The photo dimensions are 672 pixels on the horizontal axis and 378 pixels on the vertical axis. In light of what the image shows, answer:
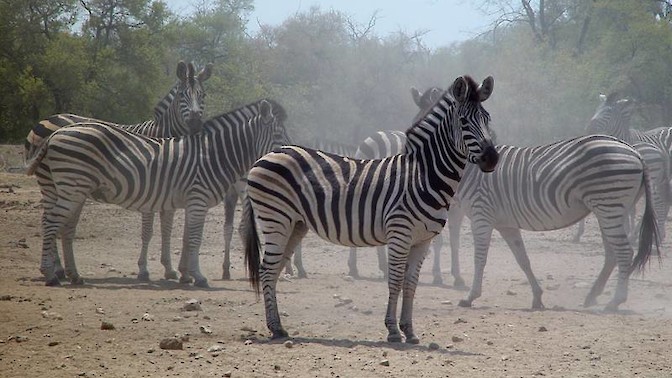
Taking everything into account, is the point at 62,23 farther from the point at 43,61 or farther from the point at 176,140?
the point at 176,140

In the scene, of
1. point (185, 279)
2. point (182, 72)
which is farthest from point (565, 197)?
point (182, 72)

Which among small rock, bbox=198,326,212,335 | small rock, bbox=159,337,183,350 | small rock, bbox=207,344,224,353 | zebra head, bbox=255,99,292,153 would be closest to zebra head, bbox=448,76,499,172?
small rock, bbox=207,344,224,353

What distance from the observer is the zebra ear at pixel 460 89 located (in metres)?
7.35

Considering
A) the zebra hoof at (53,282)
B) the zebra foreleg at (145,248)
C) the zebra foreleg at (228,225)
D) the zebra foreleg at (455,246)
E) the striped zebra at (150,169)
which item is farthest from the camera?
the zebra foreleg at (455,246)

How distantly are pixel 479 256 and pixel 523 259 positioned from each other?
524 millimetres

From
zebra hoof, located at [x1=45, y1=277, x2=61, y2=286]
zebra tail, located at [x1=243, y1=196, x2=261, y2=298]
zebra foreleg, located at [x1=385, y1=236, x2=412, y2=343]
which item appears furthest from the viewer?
zebra hoof, located at [x1=45, y1=277, x2=61, y2=286]

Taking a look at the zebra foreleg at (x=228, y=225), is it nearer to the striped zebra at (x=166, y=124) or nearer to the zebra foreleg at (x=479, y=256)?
the striped zebra at (x=166, y=124)

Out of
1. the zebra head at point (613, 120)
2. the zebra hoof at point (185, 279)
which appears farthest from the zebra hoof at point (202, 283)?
the zebra head at point (613, 120)

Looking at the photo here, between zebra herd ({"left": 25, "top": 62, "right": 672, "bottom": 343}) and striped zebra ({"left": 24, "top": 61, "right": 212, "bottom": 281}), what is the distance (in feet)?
0.08

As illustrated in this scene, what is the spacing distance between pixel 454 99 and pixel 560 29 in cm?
3174

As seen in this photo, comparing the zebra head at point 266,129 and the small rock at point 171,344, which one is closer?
the small rock at point 171,344

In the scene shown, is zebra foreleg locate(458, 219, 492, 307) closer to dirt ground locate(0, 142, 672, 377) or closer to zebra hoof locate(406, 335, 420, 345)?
dirt ground locate(0, 142, 672, 377)

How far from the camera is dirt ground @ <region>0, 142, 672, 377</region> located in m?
6.42

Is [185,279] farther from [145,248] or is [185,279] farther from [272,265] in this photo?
[272,265]
